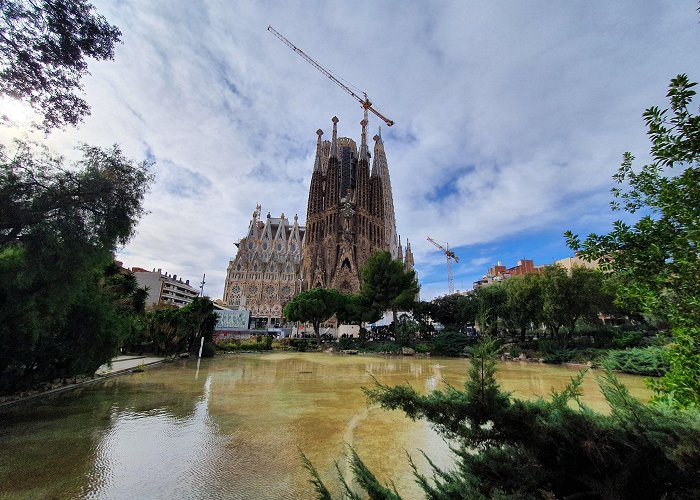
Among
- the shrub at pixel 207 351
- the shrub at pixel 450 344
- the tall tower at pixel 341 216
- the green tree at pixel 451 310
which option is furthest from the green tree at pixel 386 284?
the tall tower at pixel 341 216

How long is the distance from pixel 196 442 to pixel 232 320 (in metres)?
36.8

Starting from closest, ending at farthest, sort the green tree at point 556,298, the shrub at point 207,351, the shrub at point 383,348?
the green tree at point 556,298 → the shrub at point 207,351 → the shrub at point 383,348

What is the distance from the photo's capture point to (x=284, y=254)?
251ft

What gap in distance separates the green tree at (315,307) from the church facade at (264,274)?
32.0 m

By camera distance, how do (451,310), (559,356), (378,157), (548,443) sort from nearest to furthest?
(548,443), (559,356), (451,310), (378,157)

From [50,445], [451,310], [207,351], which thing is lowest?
[50,445]

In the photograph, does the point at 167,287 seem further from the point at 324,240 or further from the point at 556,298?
the point at 556,298

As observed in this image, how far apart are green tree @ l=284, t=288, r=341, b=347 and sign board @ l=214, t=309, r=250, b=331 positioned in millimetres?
8356

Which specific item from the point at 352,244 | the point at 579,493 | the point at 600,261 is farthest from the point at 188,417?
the point at 352,244

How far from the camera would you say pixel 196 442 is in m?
5.55

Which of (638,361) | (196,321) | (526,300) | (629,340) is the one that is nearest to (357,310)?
(526,300)

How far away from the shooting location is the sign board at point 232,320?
39.2 metres

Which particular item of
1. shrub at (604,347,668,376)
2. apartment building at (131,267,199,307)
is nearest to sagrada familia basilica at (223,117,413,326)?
apartment building at (131,267,199,307)

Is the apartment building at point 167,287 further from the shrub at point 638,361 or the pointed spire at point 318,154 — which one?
the shrub at point 638,361
